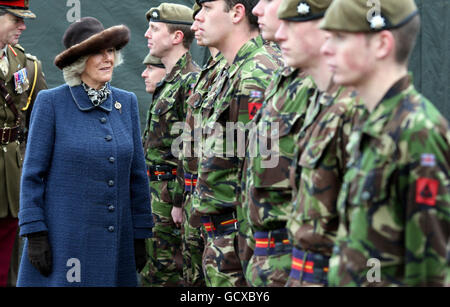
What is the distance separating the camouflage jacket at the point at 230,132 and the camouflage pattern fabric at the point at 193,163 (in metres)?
0.72

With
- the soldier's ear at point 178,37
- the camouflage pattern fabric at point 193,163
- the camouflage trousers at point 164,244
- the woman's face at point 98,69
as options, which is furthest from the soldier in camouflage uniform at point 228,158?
the soldier's ear at point 178,37

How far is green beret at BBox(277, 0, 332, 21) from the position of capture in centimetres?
326

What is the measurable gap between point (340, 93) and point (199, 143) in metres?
1.80

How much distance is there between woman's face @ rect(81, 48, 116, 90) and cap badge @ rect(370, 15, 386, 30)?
2.16 metres

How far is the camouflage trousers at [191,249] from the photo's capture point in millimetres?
5227

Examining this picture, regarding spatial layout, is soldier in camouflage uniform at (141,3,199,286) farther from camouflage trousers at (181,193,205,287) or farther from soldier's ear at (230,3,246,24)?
soldier's ear at (230,3,246,24)

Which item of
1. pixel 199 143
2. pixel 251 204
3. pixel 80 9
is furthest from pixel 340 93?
pixel 80 9

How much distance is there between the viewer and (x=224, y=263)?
4.08m

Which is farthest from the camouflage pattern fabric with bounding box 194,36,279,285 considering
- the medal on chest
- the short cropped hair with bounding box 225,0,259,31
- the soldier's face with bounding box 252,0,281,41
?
the medal on chest

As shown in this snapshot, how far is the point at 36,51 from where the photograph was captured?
22.7 ft

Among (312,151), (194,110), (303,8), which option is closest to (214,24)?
(194,110)

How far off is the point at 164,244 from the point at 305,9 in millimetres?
3222

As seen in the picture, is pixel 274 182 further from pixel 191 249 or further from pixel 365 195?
pixel 191 249

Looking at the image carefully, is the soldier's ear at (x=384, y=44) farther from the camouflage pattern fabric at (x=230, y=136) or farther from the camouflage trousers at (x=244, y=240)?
the camouflage pattern fabric at (x=230, y=136)
